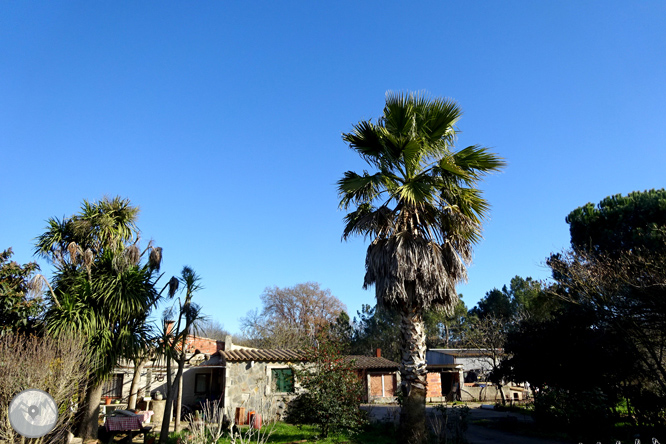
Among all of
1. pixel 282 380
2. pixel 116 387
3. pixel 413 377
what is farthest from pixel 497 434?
pixel 116 387

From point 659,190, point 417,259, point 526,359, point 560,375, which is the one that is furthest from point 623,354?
point 659,190

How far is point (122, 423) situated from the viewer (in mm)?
15000

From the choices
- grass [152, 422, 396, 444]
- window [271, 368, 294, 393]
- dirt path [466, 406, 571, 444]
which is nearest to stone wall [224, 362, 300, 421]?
window [271, 368, 294, 393]

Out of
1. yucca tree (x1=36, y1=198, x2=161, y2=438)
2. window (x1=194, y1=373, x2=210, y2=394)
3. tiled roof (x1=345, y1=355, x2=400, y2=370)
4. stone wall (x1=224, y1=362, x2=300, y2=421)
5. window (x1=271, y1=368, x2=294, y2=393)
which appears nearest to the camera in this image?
yucca tree (x1=36, y1=198, x2=161, y2=438)

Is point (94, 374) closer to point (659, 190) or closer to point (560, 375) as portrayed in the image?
point (560, 375)

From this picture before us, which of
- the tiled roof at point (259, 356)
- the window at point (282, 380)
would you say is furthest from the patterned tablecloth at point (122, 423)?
the window at point (282, 380)

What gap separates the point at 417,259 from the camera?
1204 cm

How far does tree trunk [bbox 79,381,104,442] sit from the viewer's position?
1463cm

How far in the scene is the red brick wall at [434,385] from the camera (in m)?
38.1

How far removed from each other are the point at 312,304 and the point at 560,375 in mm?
33194

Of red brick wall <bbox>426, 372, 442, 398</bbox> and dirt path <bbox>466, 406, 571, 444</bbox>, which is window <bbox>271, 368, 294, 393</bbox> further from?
red brick wall <bbox>426, 372, 442, 398</bbox>

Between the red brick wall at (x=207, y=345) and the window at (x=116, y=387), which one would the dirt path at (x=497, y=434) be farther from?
the window at (x=116, y=387)

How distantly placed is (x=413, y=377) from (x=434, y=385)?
95.7ft

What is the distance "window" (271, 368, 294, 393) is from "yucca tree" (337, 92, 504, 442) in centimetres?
1181
